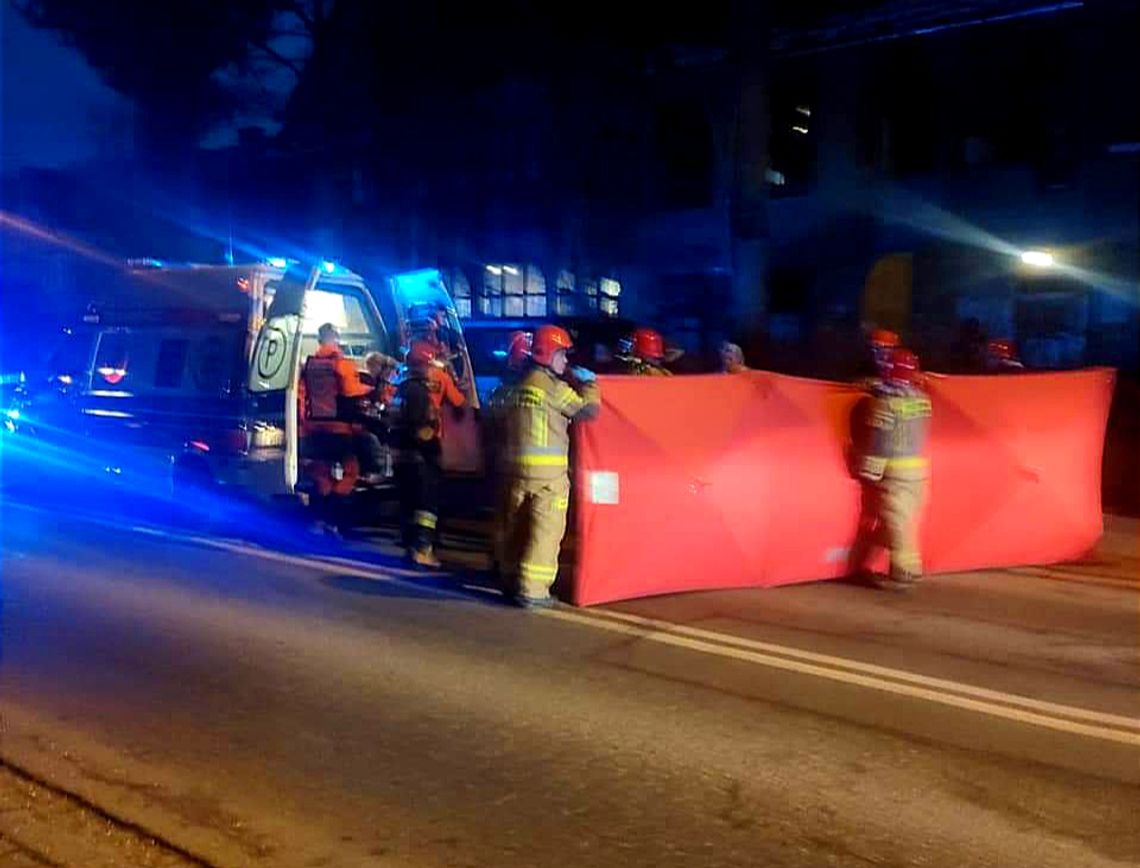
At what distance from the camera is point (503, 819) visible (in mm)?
5004

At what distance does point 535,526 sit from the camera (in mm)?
8328

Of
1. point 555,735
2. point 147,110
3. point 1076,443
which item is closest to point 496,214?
point 147,110

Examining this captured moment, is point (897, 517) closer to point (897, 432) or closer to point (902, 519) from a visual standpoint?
point (902, 519)

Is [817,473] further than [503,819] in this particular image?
Yes

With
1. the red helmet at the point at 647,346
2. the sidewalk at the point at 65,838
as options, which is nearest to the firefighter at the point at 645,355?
the red helmet at the point at 647,346

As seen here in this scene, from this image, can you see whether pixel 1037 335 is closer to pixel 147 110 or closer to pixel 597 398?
pixel 597 398

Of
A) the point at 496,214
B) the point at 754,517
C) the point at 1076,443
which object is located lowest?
the point at 754,517

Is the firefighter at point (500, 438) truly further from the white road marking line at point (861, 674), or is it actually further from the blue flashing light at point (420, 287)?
the blue flashing light at point (420, 287)

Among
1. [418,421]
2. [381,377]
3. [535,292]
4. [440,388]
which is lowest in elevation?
[418,421]

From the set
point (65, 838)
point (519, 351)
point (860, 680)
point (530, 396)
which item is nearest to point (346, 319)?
point (519, 351)

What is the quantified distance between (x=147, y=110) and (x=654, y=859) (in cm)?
2737

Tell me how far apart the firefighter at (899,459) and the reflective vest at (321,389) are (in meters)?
4.46

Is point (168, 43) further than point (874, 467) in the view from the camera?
Yes

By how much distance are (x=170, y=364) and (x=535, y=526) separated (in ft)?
16.4
